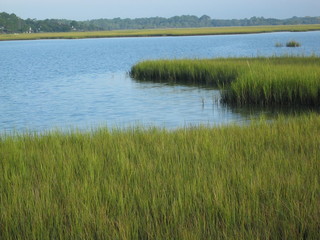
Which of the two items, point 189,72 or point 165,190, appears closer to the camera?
point 165,190

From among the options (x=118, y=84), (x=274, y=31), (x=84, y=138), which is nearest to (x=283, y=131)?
(x=84, y=138)

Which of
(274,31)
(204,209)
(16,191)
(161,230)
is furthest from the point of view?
(274,31)

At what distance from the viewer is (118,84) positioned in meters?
27.0

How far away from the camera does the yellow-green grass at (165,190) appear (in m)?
4.60

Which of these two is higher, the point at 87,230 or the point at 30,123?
the point at 87,230

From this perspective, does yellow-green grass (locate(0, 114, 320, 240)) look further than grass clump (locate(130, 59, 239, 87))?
No

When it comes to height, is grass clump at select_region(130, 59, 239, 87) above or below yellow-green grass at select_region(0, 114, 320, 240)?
below

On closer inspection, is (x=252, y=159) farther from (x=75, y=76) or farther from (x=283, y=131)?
(x=75, y=76)

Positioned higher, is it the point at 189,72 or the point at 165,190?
→ the point at 165,190

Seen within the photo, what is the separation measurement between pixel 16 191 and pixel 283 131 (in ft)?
16.9

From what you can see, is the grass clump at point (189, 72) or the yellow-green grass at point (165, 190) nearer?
the yellow-green grass at point (165, 190)

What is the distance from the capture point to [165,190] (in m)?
5.50

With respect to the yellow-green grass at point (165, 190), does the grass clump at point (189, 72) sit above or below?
below

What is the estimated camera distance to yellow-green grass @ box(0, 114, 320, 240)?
4.60 m
